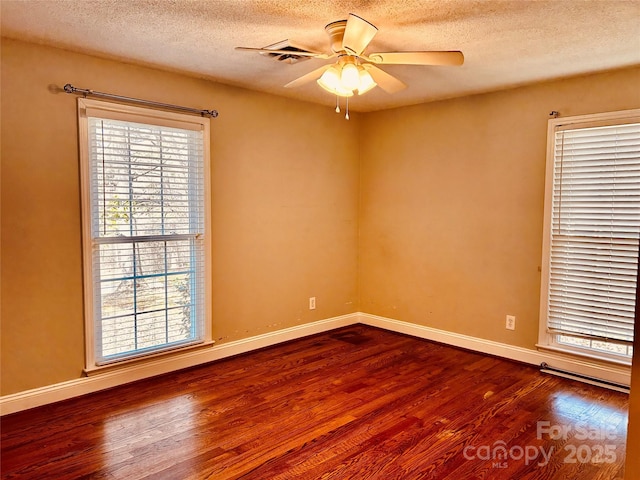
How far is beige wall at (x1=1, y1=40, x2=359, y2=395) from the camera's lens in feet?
Answer: 9.01

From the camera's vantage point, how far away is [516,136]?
3721mm

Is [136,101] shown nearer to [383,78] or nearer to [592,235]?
[383,78]

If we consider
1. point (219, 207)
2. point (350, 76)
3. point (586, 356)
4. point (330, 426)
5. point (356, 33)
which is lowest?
point (330, 426)

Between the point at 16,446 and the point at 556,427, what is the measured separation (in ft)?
10.2

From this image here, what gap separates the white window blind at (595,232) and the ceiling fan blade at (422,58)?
1699 millimetres

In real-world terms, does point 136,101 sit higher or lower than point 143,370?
higher

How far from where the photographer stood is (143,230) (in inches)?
128

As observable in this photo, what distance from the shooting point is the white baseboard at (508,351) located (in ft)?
10.8

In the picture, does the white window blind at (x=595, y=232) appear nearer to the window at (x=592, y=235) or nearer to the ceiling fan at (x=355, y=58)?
the window at (x=592, y=235)

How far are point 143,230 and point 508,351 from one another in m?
3.20

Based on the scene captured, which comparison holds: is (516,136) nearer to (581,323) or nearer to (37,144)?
(581,323)

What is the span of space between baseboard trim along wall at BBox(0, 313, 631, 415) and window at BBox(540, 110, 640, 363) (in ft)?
0.40

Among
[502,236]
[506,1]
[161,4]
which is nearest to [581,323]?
[502,236]

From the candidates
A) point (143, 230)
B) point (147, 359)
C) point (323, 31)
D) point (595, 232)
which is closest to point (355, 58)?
point (323, 31)
